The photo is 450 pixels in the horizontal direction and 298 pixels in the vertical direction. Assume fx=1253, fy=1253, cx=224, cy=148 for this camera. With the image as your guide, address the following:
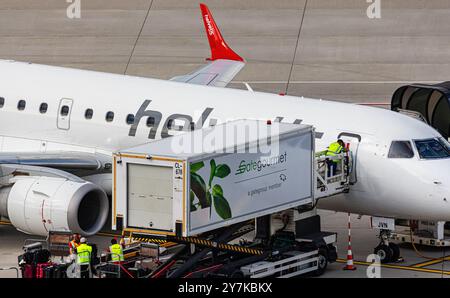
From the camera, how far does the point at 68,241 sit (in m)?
31.4

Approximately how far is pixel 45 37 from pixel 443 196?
102ft

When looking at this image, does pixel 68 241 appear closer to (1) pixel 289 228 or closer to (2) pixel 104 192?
(2) pixel 104 192

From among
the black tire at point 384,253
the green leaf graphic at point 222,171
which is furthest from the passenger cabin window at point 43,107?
the black tire at point 384,253

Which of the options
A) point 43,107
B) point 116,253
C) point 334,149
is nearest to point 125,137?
point 43,107

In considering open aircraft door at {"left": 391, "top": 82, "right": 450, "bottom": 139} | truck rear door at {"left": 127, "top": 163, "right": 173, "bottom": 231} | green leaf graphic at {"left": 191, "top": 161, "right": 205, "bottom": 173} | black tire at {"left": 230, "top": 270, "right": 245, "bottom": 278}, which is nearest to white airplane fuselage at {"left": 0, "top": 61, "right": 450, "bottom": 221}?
black tire at {"left": 230, "top": 270, "right": 245, "bottom": 278}

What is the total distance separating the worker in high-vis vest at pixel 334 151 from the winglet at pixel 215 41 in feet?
46.3

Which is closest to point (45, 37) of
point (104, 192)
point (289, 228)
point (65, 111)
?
point (65, 111)

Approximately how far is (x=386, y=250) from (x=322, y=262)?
6.47 ft

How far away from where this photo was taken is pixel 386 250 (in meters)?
32.1

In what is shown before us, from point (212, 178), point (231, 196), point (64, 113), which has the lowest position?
point (231, 196)

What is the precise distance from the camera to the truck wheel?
30.9m

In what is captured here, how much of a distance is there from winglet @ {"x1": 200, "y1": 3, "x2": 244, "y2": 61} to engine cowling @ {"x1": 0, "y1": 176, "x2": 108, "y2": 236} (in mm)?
13116

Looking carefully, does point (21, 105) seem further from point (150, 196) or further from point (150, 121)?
point (150, 196)

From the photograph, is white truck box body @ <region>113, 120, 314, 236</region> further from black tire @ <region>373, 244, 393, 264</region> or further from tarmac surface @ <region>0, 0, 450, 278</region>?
tarmac surface @ <region>0, 0, 450, 278</region>
